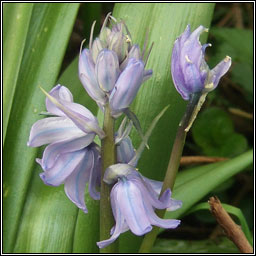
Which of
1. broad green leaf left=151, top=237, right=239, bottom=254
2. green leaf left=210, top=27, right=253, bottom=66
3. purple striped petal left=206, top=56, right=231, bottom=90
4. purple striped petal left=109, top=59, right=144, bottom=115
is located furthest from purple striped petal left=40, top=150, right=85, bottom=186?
green leaf left=210, top=27, right=253, bottom=66

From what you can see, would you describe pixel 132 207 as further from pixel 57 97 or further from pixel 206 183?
pixel 206 183

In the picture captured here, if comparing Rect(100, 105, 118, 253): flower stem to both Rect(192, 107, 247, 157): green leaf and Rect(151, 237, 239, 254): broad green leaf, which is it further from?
Rect(192, 107, 247, 157): green leaf

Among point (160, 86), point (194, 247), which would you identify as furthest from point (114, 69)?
point (194, 247)

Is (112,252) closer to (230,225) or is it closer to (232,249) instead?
(230,225)

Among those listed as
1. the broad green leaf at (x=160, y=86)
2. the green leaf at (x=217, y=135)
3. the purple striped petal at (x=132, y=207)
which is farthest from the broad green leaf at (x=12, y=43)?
the green leaf at (x=217, y=135)

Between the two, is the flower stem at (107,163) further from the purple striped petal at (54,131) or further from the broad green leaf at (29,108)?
the broad green leaf at (29,108)

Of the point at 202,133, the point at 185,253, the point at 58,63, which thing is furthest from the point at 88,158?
the point at 202,133
